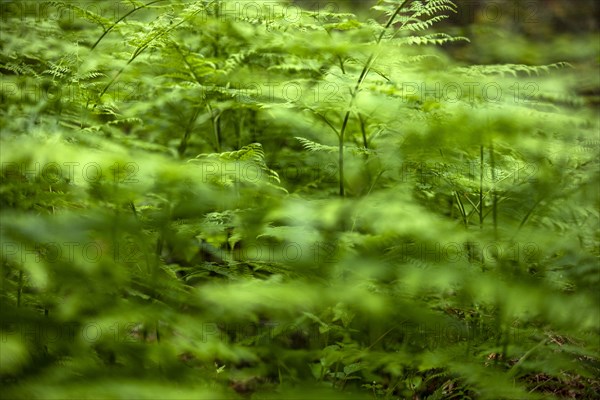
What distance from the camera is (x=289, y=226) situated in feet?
4.91

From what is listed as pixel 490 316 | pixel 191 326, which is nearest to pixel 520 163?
pixel 490 316

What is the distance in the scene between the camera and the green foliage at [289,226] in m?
0.71

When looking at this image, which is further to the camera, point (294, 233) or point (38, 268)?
point (294, 233)

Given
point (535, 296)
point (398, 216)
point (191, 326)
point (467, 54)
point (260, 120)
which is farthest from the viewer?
point (467, 54)

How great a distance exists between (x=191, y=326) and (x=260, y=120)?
5.56 feet

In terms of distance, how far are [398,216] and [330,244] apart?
191 millimetres

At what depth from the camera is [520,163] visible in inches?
69.1

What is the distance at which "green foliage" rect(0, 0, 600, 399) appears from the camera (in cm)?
71

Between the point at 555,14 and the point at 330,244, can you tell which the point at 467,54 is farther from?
the point at 330,244

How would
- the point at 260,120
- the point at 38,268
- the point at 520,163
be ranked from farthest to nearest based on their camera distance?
the point at 260,120 → the point at 520,163 → the point at 38,268

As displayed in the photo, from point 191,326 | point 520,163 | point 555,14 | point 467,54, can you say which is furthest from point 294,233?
point 555,14

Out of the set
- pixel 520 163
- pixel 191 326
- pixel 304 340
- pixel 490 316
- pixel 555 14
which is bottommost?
pixel 304 340

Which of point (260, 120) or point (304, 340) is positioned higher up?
point (260, 120)

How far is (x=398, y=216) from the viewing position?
114 cm
